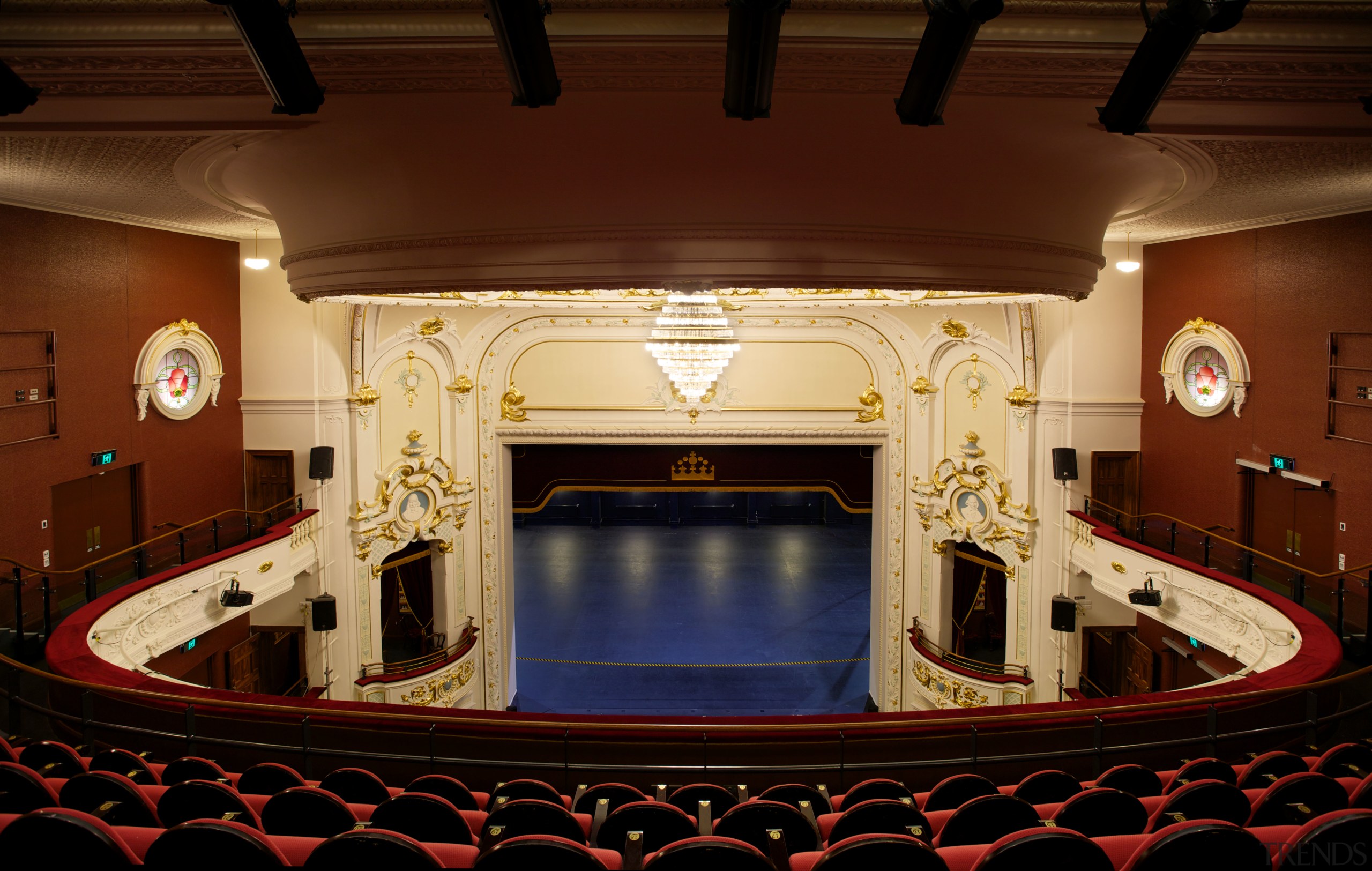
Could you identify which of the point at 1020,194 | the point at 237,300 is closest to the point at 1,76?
the point at 1020,194

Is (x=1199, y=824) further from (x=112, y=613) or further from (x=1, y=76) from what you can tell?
(x=112, y=613)

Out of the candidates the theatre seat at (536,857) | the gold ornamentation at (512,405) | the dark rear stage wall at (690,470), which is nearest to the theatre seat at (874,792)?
the theatre seat at (536,857)

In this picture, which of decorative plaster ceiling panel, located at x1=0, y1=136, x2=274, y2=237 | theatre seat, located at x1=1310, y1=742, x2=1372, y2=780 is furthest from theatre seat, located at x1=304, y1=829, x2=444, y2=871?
decorative plaster ceiling panel, located at x1=0, y1=136, x2=274, y2=237

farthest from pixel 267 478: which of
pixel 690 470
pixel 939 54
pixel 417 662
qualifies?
pixel 939 54

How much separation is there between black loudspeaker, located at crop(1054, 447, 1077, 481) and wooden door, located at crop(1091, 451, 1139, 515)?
0.55 metres

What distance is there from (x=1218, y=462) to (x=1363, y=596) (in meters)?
2.47

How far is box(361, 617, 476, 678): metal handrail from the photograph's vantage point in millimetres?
10211

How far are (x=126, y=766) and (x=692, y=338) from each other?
512 centimetres

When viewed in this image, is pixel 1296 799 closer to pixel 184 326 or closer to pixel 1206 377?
pixel 1206 377

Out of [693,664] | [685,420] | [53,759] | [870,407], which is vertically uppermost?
[870,407]

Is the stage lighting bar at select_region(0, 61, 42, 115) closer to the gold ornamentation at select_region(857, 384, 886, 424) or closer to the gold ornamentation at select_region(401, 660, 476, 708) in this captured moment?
the gold ornamentation at select_region(401, 660, 476, 708)

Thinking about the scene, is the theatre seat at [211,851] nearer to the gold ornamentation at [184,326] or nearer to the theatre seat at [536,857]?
the theatre seat at [536,857]

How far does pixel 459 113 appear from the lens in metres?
3.74

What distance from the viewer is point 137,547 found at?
669 cm
